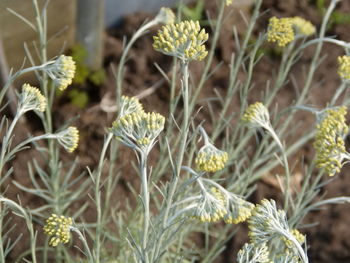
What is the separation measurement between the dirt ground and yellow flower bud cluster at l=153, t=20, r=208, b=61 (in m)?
1.26

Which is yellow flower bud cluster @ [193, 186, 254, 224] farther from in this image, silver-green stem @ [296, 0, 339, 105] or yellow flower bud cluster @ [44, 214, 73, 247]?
silver-green stem @ [296, 0, 339, 105]

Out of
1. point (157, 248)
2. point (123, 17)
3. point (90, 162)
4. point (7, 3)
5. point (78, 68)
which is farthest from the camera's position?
point (123, 17)

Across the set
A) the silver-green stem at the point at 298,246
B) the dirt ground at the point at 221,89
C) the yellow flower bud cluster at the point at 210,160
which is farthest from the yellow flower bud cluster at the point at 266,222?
the dirt ground at the point at 221,89

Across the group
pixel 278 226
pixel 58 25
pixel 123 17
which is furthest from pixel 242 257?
pixel 123 17

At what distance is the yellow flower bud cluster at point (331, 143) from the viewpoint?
1.34 metres

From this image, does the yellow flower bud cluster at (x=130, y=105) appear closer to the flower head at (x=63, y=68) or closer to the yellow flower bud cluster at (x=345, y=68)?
the flower head at (x=63, y=68)

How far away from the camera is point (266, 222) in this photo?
47.3 inches

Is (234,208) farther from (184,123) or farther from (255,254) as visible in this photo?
(184,123)

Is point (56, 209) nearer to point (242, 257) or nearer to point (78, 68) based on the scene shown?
point (242, 257)

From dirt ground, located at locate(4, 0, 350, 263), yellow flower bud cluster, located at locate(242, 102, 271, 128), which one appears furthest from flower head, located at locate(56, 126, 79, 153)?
dirt ground, located at locate(4, 0, 350, 263)

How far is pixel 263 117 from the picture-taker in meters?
1.49

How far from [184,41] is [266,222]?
434 millimetres

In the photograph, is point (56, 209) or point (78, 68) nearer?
point (56, 209)

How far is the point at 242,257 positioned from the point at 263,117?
0.45 metres
